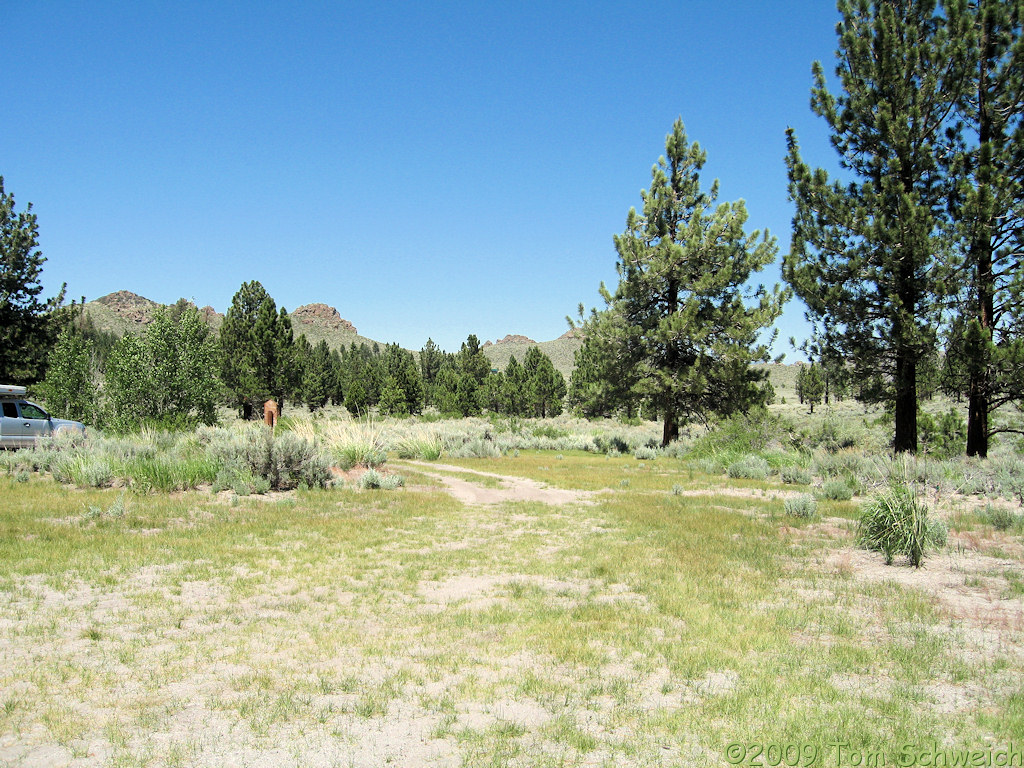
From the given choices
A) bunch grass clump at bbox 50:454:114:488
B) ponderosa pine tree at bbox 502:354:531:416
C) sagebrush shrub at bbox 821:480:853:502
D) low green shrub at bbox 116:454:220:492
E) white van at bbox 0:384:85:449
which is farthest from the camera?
ponderosa pine tree at bbox 502:354:531:416

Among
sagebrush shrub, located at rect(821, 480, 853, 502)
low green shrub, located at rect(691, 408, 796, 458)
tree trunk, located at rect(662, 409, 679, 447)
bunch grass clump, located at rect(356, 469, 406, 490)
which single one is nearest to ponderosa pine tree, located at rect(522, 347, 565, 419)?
tree trunk, located at rect(662, 409, 679, 447)

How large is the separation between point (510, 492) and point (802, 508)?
6.19 metres

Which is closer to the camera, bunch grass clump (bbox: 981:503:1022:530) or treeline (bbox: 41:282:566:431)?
bunch grass clump (bbox: 981:503:1022:530)

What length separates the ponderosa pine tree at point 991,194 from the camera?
47.0ft

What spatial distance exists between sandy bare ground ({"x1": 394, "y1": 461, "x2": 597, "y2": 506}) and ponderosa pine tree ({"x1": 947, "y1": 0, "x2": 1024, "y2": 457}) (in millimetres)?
9760

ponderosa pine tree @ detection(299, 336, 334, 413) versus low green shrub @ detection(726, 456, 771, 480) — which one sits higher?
ponderosa pine tree @ detection(299, 336, 334, 413)

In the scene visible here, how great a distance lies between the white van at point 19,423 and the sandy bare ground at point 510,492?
1196 centimetres

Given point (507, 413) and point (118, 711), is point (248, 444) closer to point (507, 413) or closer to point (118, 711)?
point (118, 711)

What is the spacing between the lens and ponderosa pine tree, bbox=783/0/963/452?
15.4 metres

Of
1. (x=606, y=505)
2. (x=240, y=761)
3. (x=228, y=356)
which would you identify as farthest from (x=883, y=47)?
(x=228, y=356)

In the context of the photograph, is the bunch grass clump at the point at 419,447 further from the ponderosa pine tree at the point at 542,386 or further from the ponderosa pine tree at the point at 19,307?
the ponderosa pine tree at the point at 542,386

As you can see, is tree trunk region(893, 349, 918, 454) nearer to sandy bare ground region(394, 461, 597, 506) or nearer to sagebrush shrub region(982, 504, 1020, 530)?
sagebrush shrub region(982, 504, 1020, 530)

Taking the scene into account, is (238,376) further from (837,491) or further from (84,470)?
(837,491)

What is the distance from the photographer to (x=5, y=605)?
579 centimetres
